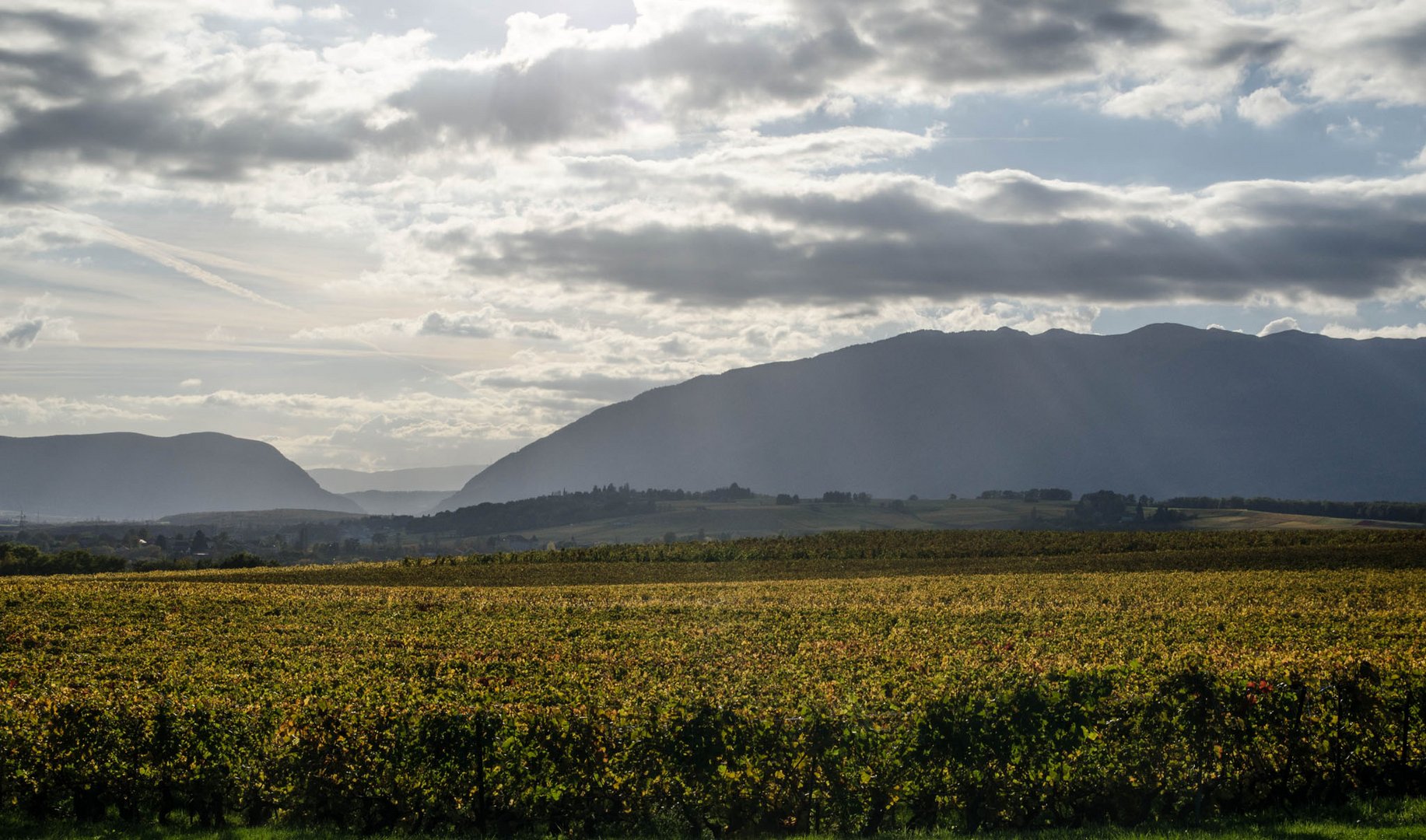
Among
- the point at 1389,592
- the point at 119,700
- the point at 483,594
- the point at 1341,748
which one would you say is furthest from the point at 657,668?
the point at 1389,592

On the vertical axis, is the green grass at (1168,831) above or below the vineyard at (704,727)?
below

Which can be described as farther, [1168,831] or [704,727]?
[704,727]

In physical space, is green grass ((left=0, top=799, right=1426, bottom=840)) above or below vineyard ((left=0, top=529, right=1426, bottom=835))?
below

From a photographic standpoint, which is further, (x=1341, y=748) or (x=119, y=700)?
(x=119, y=700)

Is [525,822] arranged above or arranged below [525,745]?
below

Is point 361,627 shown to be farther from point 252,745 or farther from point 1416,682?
point 1416,682

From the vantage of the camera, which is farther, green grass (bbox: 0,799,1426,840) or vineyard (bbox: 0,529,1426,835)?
vineyard (bbox: 0,529,1426,835)

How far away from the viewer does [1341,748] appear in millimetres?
14172

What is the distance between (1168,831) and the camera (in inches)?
506

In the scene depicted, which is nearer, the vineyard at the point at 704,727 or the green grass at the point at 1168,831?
the green grass at the point at 1168,831

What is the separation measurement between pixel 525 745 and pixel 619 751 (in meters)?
1.28

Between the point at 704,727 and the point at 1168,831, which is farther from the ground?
the point at 704,727

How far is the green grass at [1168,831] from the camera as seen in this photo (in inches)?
492

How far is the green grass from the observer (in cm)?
1250
